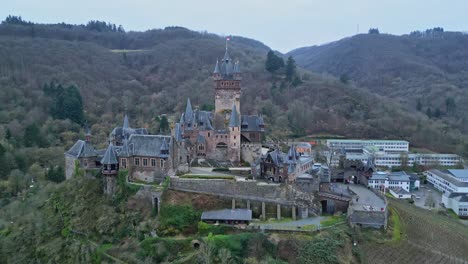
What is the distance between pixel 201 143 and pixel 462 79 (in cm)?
11982

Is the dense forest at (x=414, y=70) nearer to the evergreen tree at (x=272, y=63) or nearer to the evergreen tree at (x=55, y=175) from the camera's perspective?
the evergreen tree at (x=272, y=63)

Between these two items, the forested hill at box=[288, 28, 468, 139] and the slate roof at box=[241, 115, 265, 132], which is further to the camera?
the forested hill at box=[288, 28, 468, 139]

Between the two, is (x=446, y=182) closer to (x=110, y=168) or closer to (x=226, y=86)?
(x=226, y=86)

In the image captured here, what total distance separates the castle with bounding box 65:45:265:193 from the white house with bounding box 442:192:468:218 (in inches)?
1099

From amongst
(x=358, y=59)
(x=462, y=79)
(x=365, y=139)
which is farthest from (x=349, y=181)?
(x=358, y=59)

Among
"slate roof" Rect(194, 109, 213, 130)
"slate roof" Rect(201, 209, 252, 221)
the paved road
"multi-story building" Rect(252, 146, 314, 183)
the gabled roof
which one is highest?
Answer: "slate roof" Rect(194, 109, 213, 130)

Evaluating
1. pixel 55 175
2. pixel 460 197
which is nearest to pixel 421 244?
pixel 460 197

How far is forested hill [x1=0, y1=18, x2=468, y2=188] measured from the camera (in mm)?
70688

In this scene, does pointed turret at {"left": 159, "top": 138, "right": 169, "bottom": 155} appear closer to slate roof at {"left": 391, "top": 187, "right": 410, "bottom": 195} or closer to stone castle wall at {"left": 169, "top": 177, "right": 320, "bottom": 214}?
stone castle wall at {"left": 169, "top": 177, "right": 320, "bottom": 214}

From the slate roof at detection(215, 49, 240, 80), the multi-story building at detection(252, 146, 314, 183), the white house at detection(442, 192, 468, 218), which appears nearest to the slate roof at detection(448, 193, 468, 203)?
the white house at detection(442, 192, 468, 218)

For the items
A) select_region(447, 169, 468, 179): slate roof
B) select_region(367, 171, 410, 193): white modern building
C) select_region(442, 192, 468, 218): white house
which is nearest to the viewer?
select_region(442, 192, 468, 218): white house

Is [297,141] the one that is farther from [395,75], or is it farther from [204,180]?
[395,75]

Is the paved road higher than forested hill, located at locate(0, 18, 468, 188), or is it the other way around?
forested hill, located at locate(0, 18, 468, 188)

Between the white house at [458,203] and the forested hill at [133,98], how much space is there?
1077 inches
